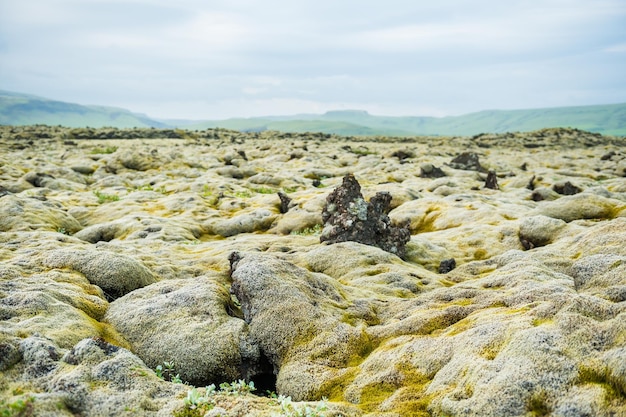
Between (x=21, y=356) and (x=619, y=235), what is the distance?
19.4 metres

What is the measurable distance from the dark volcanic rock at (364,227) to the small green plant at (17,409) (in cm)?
1625

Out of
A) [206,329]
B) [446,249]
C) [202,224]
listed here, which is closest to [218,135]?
[202,224]

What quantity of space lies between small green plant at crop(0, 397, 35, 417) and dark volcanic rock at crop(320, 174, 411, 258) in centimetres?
1625

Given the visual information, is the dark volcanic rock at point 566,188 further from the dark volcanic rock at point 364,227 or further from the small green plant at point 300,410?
the small green plant at point 300,410

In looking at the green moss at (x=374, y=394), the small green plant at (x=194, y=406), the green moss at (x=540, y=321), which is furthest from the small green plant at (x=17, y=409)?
the green moss at (x=540, y=321)

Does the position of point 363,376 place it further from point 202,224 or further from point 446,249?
point 202,224

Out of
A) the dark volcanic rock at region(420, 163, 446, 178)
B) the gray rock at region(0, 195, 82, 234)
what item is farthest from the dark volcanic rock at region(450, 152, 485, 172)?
the gray rock at region(0, 195, 82, 234)

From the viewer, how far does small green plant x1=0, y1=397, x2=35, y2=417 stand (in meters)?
7.17

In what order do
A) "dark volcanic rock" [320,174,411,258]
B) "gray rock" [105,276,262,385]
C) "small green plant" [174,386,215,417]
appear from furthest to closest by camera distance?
"dark volcanic rock" [320,174,411,258] → "gray rock" [105,276,262,385] → "small green plant" [174,386,215,417]

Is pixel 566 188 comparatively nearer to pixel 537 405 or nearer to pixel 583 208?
pixel 583 208

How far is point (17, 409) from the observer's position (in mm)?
7305

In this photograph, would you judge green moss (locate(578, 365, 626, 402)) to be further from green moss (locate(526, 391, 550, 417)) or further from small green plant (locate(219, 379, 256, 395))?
small green plant (locate(219, 379, 256, 395))

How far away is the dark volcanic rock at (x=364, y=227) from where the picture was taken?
22219 mm

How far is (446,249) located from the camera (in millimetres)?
23141
